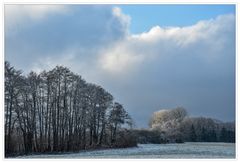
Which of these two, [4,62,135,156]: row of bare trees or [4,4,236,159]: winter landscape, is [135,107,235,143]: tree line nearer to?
[4,4,236,159]: winter landscape

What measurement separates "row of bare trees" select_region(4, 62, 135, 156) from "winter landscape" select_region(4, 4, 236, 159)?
0.02 m

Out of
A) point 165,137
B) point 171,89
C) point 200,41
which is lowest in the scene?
point 165,137

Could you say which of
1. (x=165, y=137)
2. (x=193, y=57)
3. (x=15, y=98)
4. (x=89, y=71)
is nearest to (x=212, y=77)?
(x=193, y=57)

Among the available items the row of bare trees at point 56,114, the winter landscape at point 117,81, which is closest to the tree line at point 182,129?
the winter landscape at point 117,81

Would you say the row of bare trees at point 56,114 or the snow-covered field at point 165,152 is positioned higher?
the row of bare trees at point 56,114

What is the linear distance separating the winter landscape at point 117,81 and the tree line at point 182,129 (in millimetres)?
15

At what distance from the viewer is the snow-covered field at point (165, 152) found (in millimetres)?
10727

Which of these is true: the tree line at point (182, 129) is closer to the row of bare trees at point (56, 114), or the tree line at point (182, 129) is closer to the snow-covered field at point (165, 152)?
the snow-covered field at point (165, 152)

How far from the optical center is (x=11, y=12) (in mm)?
10906

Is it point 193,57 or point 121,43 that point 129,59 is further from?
point 193,57

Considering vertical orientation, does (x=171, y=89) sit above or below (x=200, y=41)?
below

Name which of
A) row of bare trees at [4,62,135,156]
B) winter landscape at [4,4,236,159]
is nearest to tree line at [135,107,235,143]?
winter landscape at [4,4,236,159]

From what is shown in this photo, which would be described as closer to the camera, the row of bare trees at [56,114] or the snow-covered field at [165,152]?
the snow-covered field at [165,152]

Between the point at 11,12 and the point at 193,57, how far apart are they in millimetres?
2875
